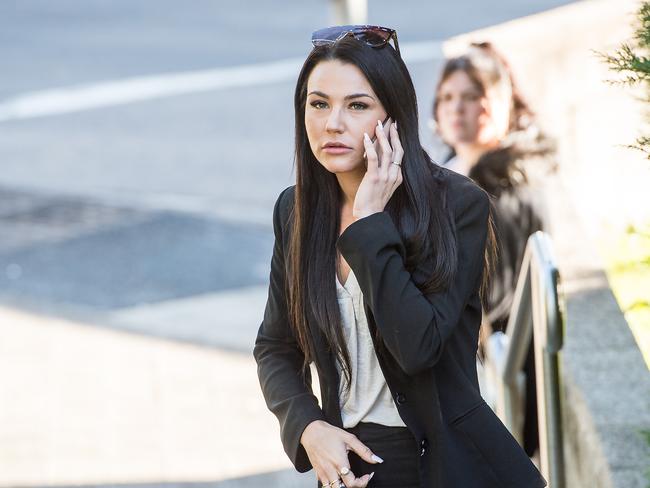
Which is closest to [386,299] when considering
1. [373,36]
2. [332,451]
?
[332,451]

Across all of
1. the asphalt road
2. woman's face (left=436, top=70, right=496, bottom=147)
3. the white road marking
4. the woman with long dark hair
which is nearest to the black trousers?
the woman with long dark hair

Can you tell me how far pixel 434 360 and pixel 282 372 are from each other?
1.46ft

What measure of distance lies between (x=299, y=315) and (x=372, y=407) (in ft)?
0.83

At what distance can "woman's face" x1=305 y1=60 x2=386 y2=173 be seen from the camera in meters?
2.56

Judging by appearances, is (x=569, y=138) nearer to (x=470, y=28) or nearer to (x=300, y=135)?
(x=300, y=135)

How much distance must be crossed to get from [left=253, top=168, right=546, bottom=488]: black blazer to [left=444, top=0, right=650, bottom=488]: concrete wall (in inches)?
21.6

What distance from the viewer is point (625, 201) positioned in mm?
6602

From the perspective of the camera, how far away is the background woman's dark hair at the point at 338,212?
2.52 m

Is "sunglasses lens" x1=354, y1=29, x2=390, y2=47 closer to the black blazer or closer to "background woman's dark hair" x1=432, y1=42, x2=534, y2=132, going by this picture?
the black blazer

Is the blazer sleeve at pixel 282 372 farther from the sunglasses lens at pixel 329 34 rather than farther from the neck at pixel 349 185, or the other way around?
the sunglasses lens at pixel 329 34

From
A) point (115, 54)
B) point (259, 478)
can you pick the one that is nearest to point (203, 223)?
point (259, 478)

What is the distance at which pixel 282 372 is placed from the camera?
2.76 metres

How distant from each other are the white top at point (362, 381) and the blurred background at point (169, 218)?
73 cm

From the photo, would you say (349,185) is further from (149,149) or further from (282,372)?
(149,149)
